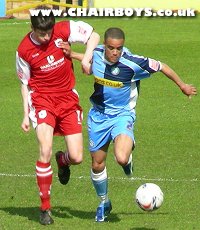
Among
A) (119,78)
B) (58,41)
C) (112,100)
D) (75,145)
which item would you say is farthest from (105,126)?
(58,41)

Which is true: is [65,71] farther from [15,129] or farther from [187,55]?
[187,55]

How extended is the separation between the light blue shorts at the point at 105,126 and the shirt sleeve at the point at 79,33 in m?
0.90

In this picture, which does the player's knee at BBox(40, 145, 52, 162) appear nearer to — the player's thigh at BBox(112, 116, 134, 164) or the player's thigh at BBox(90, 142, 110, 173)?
the player's thigh at BBox(90, 142, 110, 173)

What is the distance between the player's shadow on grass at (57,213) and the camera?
11045mm

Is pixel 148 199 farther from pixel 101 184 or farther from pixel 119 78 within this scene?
pixel 119 78

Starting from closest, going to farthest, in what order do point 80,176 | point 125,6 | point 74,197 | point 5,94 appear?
point 74,197
point 80,176
point 5,94
point 125,6

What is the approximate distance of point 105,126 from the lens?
1109 cm

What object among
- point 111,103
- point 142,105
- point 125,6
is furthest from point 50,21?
point 125,6

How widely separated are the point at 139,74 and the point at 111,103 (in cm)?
48

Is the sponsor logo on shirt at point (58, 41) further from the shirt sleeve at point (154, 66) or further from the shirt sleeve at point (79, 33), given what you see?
the shirt sleeve at point (154, 66)

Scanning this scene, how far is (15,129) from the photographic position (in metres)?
17.6

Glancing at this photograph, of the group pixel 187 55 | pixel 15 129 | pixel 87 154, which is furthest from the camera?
pixel 187 55

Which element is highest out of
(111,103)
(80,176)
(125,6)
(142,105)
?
(111,103)

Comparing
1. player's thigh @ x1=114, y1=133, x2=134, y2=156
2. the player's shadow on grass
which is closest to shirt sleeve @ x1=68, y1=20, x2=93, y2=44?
player's thigh @ x1=114, y1=133, x2=134, y2=156
